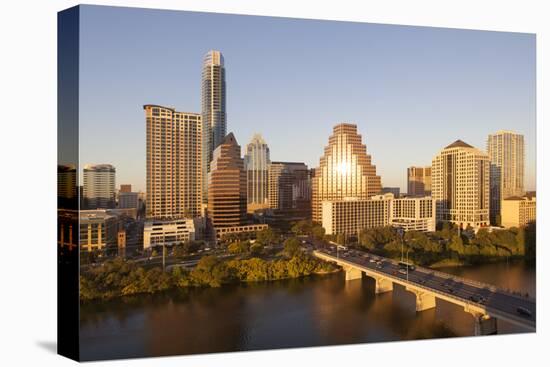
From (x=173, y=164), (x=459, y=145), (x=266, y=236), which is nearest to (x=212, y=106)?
(x=173, y=164)

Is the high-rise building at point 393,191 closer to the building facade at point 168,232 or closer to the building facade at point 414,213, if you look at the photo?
the building facade at point 414,213

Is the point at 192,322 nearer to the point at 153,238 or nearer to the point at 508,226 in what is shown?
the point at 153,238

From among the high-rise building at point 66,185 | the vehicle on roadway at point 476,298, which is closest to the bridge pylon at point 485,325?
the vehicle on roadway at point 476,298

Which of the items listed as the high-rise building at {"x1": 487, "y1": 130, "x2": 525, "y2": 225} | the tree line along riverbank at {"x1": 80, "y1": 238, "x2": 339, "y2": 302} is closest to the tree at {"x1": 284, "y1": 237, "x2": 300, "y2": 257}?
the tree line along riverbank at {"x1": 80, "y1": 238, "x2": 339, "y2": 302}

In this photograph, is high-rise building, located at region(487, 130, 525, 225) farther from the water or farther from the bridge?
the bridge

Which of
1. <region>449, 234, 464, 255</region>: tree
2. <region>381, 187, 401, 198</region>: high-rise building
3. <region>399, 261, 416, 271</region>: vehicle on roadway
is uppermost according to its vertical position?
<region>381, 187, 401, 198</region>: high-rise building

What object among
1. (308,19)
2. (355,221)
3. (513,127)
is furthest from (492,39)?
(355,221)

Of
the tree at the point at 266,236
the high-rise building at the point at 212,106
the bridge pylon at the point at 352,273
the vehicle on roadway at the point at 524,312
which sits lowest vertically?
the vehicle on roadway at the point at 524,312

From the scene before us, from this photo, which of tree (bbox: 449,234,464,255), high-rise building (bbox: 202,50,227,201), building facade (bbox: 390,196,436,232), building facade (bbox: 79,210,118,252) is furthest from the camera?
tree (bbox: 449,234,464,255)
